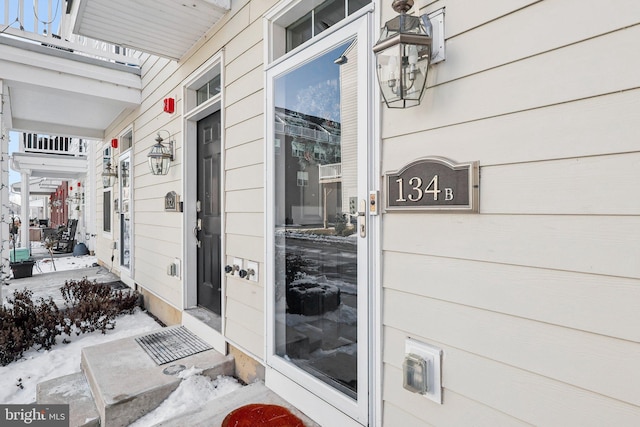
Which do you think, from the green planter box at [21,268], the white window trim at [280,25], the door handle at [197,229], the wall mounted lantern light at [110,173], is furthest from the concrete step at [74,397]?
the green planter box at [21,268]

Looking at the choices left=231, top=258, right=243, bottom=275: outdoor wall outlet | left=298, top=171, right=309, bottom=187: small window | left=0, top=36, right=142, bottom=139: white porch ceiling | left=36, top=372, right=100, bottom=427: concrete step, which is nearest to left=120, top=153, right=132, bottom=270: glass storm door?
left=0, top=36, right=142, bottom=139: white porch ceiling

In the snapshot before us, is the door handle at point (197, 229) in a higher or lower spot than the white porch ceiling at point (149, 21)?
lower

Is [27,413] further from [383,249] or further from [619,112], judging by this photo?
[619,112]

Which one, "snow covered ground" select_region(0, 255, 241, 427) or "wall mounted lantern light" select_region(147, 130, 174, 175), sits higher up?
"wall mounted lantern light" select_region(147, 130, 174, 175)

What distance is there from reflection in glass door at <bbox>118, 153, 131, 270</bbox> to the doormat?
7.84ft

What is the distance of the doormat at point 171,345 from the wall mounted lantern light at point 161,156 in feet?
5.34

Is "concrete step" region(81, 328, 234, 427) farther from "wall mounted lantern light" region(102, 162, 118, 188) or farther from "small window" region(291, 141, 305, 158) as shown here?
"wall mounted lantern light" region(102, 162, 118, 188)

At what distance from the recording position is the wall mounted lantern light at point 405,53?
1.22 m

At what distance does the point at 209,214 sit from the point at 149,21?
164 cm

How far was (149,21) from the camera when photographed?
2.71 m

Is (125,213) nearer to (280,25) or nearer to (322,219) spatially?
(280,25)

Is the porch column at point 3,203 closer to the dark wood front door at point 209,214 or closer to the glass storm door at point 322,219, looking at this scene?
the dark wood front door at point 209,214

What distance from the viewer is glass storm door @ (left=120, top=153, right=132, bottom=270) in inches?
197

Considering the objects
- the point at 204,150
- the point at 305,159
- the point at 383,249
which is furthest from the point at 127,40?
the point at 383,249
